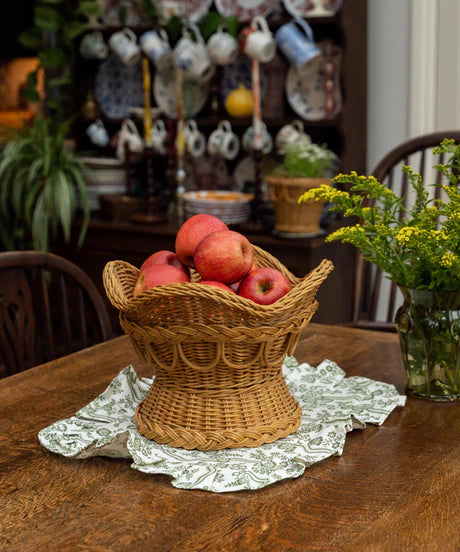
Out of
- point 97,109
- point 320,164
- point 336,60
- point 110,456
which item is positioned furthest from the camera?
point 97,109

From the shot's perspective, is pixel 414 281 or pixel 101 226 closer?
pixel 414 281

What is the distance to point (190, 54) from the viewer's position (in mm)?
2867

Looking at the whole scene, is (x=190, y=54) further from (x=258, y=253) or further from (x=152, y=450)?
(x=152, y=450)

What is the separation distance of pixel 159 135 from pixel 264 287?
2.25 m

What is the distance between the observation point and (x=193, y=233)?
1.01 metres

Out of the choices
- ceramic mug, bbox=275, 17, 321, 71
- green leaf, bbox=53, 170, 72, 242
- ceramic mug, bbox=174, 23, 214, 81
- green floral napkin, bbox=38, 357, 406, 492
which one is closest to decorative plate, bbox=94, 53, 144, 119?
ceramic mug, bbox=174, 23, 214, 81

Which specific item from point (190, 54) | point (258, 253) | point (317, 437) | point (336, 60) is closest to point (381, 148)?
point (336, 60)

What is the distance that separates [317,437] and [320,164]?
1525 mm

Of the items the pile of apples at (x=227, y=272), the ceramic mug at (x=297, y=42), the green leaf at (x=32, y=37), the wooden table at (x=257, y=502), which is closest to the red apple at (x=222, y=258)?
the pile of apples at (x=227, y=272)

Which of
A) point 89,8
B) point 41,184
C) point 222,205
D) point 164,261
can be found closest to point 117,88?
point 89,8

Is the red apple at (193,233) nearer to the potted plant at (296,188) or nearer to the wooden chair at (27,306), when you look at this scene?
the wooden chair at (27,306)

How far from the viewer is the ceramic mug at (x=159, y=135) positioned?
3.10m

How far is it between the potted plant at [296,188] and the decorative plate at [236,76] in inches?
24.5

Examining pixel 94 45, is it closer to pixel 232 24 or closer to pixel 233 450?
pixel 232 24
